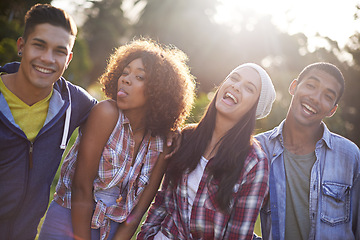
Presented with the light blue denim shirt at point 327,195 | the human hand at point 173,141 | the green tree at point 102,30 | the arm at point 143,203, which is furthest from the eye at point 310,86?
the green tree at point 102,30

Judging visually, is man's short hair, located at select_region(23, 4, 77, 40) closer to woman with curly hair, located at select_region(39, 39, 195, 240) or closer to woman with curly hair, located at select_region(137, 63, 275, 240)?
woman with curly hair, located at select_region(39, 39, 195, 240)

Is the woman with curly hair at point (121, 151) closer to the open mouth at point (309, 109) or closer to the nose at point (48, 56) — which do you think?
the nose at point (48, 56)

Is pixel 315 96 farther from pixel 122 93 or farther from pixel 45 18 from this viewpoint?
pixel 45 18

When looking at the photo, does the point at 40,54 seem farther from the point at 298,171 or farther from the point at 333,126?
the point at 333,126

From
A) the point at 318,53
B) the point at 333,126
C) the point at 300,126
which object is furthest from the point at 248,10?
the point at 300,126

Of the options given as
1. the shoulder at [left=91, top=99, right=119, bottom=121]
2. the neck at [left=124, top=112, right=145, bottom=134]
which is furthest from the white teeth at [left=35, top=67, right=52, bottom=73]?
the neck at [left=124, top=112, right=145, bottom=134]

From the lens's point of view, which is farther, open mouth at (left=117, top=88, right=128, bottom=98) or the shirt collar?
the shirt collar

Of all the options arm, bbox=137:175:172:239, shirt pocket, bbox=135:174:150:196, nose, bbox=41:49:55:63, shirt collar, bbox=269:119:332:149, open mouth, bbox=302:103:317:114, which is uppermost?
open mouth, bbox=302:103:317:114

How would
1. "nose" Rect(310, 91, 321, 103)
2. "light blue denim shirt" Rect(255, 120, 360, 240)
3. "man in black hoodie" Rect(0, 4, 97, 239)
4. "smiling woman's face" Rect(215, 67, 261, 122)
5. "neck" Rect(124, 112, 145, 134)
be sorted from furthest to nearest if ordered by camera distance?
"nose" Rect(310, 91, 321, 103), "light blue denim shirt" Rect(255, 120, 360, 240), "smiling woman's face" Rect(215, 67, 261, 122), "neck" Rect(124, 112, 145, 134), "man in black hoodie" Rect(0, 4, 97, 239)

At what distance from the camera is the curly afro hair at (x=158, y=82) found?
318 cm

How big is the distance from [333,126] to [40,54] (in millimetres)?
13397

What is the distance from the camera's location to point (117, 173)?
3.00 metres

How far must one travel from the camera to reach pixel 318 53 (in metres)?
18.6

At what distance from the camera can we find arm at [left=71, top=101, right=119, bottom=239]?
9.53 ft
